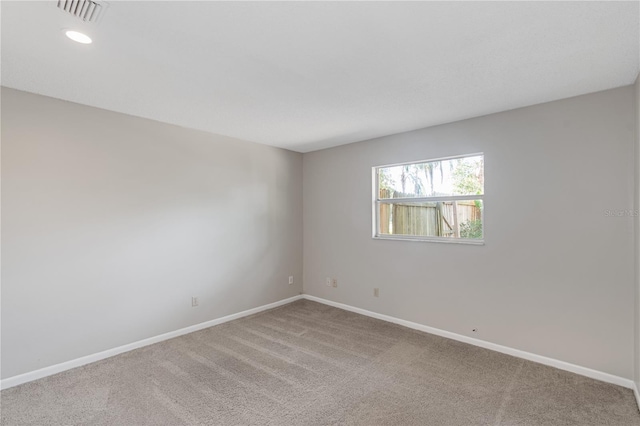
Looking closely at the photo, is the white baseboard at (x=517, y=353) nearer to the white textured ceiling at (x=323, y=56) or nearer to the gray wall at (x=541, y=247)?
the gray wall at (x=541, y=247)

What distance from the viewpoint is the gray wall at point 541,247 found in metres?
2.45

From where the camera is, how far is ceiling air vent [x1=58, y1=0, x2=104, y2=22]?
4.92ft

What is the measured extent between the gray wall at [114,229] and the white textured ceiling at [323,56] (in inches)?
14.8

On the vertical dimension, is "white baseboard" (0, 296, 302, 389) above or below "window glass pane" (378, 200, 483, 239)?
below

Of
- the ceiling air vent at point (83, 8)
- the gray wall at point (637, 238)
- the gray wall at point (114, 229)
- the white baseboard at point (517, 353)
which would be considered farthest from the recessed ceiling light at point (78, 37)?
the white baseboard at point (517, 353)

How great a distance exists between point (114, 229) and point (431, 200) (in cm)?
340

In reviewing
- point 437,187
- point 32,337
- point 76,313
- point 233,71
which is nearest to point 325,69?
point 233,71

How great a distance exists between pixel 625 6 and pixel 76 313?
4.35 m

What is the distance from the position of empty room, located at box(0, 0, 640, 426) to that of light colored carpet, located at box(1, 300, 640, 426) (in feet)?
0.07

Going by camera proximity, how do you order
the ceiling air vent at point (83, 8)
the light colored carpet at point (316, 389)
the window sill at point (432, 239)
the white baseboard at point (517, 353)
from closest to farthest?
the ceiling air vent at point (83, 8)
the light colored carpet at point (316, 389)
the white baseboard at point (517, 353)
the window sill at point (432, 239)

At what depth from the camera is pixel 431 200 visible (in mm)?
3607

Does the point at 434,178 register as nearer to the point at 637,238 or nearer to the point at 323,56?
the point at 637,238

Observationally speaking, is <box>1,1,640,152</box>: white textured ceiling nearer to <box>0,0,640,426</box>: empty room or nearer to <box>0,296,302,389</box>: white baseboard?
<box>0,0,640,426</box>: empty room

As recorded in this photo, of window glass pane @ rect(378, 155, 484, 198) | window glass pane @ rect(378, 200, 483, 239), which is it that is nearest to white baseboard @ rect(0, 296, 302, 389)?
window glass pane @ rect(378, 200, 483, 239)
